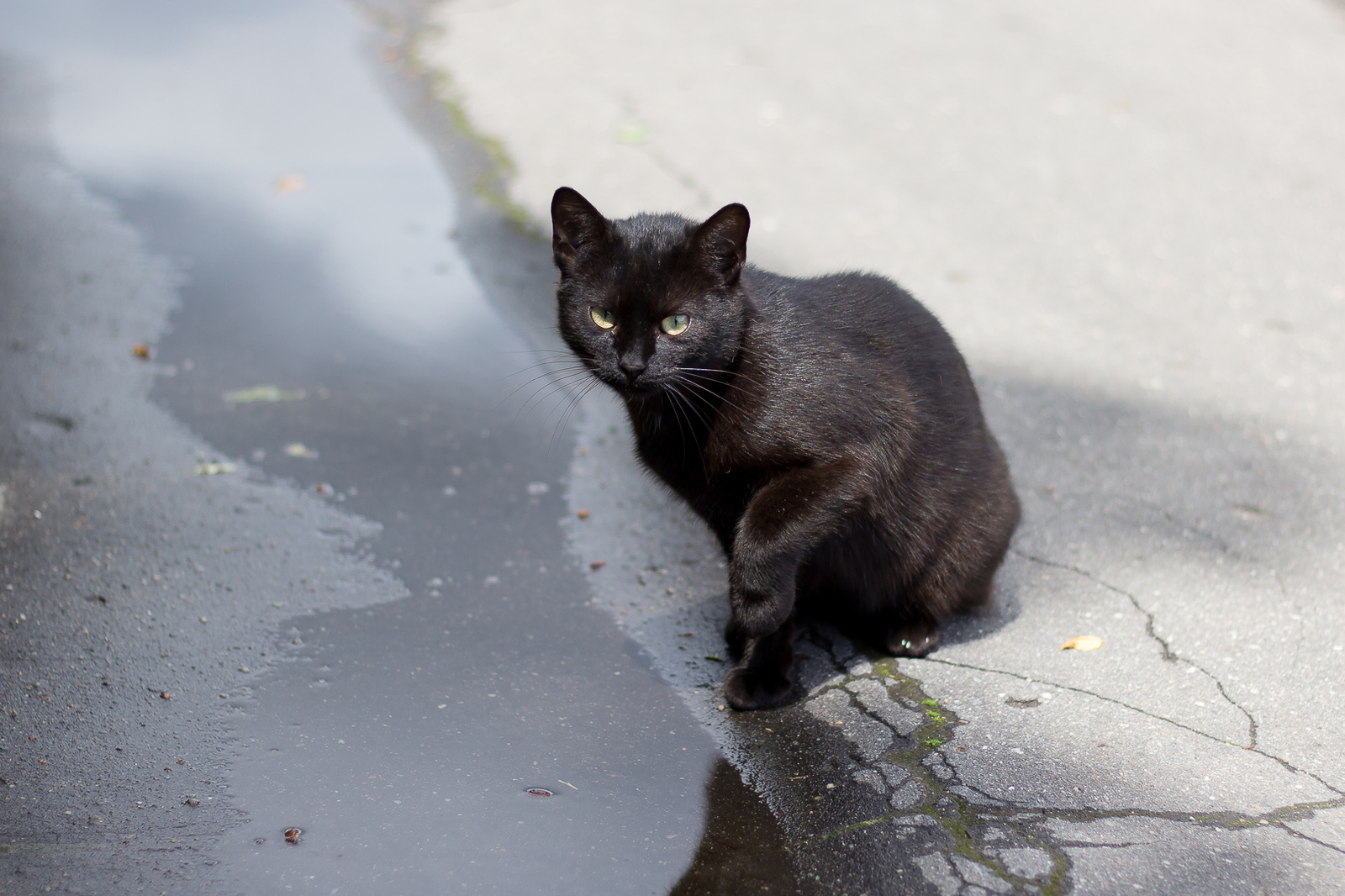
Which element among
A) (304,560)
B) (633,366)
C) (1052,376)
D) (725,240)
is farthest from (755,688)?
(1052,376)

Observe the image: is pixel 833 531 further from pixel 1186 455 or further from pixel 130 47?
pixel 130 47

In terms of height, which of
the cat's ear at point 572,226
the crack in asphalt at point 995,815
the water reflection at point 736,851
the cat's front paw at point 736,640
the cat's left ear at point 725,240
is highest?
the cat's left ear at point 725,240

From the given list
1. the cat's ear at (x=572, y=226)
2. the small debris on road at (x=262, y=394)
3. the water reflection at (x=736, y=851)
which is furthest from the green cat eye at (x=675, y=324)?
the small debris on road at (x=262, y=394)

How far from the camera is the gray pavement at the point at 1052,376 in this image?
2.55m

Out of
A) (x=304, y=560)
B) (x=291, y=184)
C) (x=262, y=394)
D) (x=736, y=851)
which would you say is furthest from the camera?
(x=291, y=184)

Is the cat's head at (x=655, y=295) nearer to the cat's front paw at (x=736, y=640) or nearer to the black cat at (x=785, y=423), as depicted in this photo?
the black cat at (x=785, y=423)

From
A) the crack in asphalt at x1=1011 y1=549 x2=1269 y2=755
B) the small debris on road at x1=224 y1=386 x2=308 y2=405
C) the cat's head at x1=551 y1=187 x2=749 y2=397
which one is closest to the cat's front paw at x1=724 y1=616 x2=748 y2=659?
the cat's head at x1=551 y1=187 x2=749 y2=397

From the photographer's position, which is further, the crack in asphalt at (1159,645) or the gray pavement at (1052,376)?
→ the crack in asphalt at (1159,645)

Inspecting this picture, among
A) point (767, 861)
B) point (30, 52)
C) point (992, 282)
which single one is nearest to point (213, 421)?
point (767, 861)

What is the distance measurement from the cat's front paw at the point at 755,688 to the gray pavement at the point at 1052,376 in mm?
45

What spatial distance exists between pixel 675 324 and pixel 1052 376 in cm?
257

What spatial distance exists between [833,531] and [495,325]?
108 inches

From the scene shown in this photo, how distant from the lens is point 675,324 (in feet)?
9.15

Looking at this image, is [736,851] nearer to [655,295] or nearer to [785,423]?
[785,423]
